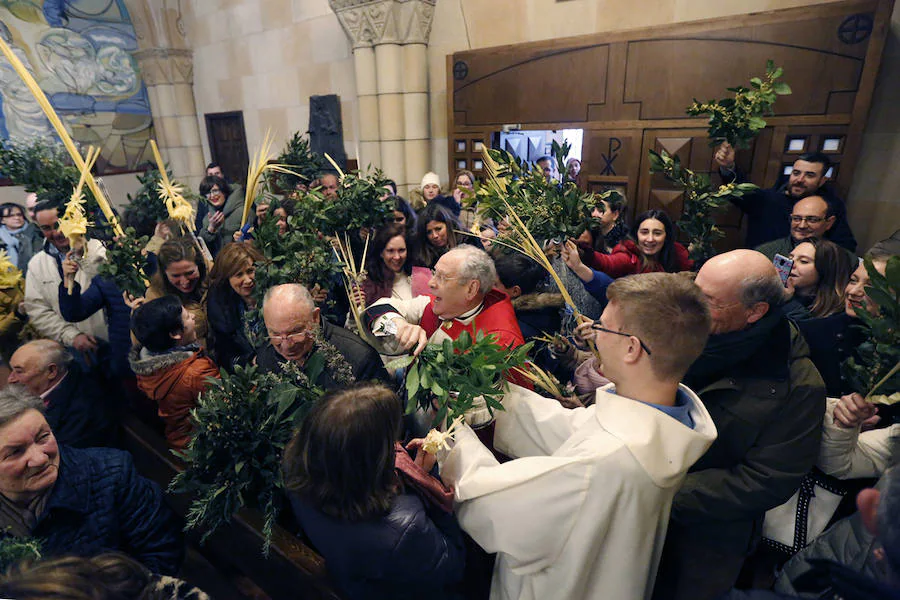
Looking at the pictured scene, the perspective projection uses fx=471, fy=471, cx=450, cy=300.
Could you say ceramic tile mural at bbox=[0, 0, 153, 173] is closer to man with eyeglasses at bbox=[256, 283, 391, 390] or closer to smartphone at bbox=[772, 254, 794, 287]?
man with eyeglasses at bbox=[256, 283, 391, 390]

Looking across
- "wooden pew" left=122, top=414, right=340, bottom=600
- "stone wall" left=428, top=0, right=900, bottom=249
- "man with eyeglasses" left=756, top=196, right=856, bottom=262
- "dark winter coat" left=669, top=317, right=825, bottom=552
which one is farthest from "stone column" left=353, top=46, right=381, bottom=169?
"dark winter coat" left=669, top=317, right=825, bottom=552

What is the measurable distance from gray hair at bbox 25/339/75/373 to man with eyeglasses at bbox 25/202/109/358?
1058mm

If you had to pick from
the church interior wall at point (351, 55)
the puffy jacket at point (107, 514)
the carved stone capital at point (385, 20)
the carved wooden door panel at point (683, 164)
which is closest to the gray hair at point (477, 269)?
the puffy jacket at point (107, 514)

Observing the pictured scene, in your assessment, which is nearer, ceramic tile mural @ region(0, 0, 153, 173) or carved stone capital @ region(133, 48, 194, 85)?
ceramic tile mural @ region(0, 0, 153, 173)

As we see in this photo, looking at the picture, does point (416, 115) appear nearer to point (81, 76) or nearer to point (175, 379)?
point (175, 379)

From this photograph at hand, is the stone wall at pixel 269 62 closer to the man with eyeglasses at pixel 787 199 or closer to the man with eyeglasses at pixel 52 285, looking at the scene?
the man with eyeglasses at pixel 52 285

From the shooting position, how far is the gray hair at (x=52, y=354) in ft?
7.78

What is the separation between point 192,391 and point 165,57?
879 cm

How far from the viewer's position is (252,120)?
8.23 metres

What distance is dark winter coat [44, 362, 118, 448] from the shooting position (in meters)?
2.43

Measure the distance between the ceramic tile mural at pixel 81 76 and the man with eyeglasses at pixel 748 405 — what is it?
379 inches

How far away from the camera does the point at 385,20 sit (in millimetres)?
5703

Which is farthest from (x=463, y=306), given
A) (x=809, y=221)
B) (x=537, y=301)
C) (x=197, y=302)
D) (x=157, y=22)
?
(x=157, y=22)

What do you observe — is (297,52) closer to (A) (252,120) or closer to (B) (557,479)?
(A) (252,120)
